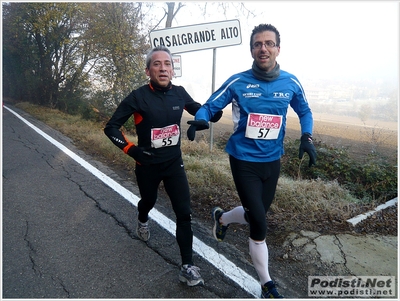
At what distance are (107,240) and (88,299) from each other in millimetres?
963

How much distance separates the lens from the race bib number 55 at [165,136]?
3.07 metres

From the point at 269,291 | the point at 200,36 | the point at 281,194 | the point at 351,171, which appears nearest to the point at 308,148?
the point at 269,291

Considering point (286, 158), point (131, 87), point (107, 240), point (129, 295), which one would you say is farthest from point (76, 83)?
point (129, 295)

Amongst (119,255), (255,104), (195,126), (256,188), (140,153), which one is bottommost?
(119,255)

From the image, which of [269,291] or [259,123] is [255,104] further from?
[269,291]

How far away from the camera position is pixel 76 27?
16.2 meters

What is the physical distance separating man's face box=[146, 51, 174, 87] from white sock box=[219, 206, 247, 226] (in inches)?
57.2

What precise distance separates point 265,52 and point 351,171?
152 inches

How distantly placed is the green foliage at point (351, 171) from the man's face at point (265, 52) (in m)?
2.95

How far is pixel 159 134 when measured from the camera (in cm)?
308

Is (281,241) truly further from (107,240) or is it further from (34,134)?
(34,134)

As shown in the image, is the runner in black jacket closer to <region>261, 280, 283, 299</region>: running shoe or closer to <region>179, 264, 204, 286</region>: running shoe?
<region>179, 264, 204, 286</region>: running shoe

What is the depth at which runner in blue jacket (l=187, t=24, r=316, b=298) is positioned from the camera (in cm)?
280

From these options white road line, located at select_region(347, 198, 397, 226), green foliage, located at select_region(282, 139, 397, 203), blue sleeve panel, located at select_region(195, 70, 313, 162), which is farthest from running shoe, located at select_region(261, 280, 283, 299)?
green foliage, located at select_region(282, 139, 397, 203)
